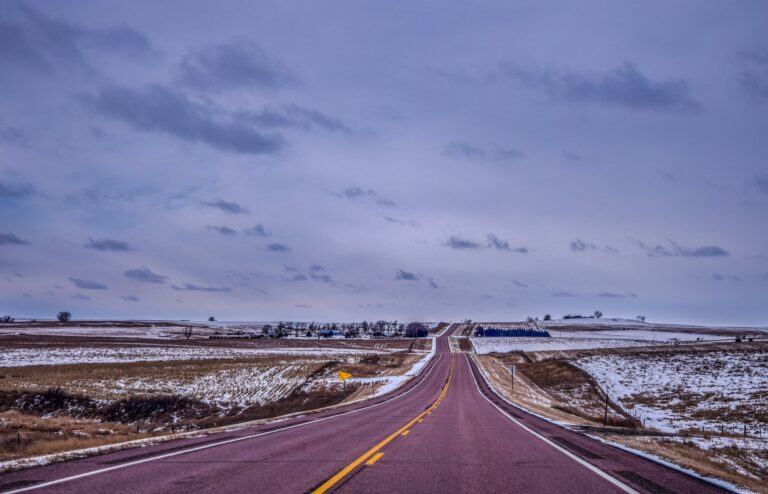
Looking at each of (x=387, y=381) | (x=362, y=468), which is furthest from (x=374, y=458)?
(x=387, y=381)

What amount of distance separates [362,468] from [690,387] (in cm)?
4981

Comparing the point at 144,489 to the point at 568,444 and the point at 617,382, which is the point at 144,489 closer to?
the point at 568,444

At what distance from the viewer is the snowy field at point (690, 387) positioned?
3450 cm

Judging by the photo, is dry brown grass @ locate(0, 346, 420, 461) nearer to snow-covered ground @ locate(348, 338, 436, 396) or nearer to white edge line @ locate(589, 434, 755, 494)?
snow-covered ground @ locate(348, 338, 436, 396)

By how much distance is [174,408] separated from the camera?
1644 inches

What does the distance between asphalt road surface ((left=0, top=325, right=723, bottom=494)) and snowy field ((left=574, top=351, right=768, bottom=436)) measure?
2382 cm

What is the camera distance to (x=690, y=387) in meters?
48.6

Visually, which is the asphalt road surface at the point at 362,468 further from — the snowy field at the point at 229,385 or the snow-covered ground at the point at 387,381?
the snow-covered ground at the point at 387,381

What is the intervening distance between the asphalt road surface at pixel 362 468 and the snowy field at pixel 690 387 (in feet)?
78.1

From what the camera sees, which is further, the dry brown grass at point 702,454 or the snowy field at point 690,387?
the snowy field at point 690,387

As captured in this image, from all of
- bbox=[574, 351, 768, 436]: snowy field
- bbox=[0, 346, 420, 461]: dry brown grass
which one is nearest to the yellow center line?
bbox=[0, 346, 420, 461]: dry brown grass

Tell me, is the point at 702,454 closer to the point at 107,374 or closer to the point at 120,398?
the point at 120,398

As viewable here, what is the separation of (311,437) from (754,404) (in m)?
37.4

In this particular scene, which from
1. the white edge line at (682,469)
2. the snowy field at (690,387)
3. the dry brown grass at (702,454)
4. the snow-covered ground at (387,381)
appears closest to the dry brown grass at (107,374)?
the snow-covered ground at (387,381)
